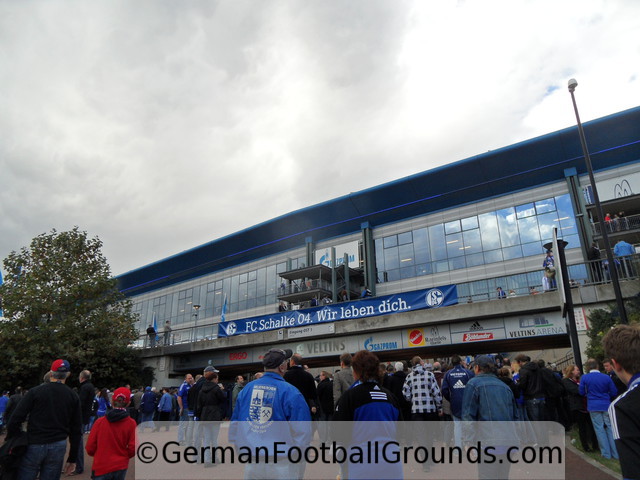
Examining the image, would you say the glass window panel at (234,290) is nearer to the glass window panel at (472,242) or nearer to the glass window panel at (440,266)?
the glass window panel at (440,266)

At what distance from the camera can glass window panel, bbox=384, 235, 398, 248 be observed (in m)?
33.5

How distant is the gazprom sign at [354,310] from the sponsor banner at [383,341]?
1.17 m

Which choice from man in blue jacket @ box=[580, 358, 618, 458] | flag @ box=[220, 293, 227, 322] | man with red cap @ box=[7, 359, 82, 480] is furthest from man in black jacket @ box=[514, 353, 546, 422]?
flag @ box=[220, 293, 227, 322]

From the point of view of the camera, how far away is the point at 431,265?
31.0 meters

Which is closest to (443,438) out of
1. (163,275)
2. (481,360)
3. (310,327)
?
(481,360)

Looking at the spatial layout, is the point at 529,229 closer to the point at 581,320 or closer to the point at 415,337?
the point at 415,337

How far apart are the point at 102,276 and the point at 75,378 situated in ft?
21.6

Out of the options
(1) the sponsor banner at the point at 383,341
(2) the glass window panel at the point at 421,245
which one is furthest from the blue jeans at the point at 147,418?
(2) the glass window panel at the point at 421,245

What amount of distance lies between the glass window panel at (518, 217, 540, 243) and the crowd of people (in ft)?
64.7

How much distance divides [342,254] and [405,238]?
5.63 meters

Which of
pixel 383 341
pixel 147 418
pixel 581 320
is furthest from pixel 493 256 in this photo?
pixel 147 418

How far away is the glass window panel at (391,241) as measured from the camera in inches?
1320

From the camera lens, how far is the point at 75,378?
90.3 ft

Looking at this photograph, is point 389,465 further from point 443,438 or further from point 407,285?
point 407,285
